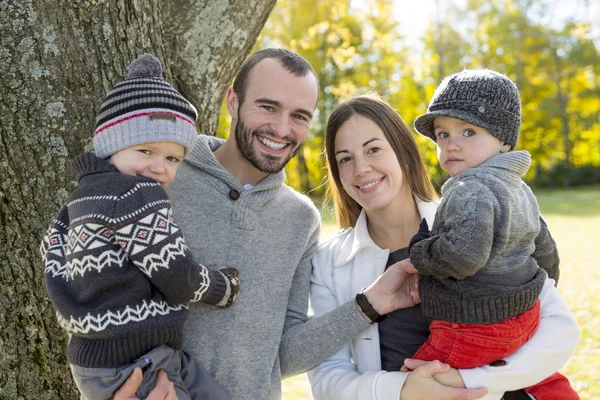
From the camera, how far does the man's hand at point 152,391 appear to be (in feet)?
6.79

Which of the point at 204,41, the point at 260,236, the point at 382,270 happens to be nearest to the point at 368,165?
the point at 382,270

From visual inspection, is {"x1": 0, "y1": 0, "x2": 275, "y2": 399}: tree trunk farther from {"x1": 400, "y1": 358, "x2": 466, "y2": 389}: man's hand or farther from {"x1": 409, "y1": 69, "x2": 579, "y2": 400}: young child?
{"x1": 400, "y1": 358, "x2": 466, "y2": 389}: man's hand

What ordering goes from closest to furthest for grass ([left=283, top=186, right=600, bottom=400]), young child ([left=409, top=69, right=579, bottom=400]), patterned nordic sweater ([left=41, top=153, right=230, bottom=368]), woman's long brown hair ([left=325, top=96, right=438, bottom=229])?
patterned nordic sweater ([left=41, top=153, right=230, bottom=368]), young child ([left=409, top=69, right=579, bottom=400]), woman's long brown hair ([left=325, top=96, right=438, bottom=229]), grass ([left=283, top=186, right=600, bottom=400])

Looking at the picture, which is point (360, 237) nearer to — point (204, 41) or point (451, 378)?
point (451, 378)

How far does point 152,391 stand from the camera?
2.14 meters

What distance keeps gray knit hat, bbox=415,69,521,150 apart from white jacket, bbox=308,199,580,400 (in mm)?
726

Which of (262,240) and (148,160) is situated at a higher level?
(148,160)

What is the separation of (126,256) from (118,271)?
63 millimetres

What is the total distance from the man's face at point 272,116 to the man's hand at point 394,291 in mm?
797

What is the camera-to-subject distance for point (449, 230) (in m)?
2.21

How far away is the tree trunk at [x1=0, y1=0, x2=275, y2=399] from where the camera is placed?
8.28 ft

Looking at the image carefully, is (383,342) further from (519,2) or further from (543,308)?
(519,2)

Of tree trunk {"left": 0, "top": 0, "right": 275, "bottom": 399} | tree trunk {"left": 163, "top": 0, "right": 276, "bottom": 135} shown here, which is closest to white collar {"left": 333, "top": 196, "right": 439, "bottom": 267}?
tree trunk {"left": 163, "top": 0, "right": 276, "bottom": 135}

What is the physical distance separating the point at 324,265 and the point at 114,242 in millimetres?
1284
